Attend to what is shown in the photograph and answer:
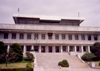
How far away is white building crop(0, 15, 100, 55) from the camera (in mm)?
36894


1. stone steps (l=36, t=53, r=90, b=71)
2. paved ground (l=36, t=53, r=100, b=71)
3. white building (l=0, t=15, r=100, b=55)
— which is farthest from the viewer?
white building (l=0, t=15, r=100, b=55)

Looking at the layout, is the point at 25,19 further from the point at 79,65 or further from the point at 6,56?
the point at 79,65

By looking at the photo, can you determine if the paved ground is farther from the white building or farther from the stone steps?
the white building

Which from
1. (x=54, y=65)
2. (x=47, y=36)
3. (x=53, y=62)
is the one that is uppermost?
(x=47, y=36)

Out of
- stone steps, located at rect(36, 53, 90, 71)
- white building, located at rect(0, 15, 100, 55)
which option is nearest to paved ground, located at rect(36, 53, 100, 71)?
stone steps, located at rect(36, 53, 90, 71)

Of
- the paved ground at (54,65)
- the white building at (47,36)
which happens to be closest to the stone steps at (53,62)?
the paved ground at (54,65)

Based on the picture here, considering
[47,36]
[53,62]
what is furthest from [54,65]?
[47,36]

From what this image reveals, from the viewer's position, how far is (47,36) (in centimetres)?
3909

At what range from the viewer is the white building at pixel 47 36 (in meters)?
36.9

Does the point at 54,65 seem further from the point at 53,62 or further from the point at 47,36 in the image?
the point at 47,36

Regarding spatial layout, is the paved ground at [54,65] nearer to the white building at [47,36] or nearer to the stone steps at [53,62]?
the stone steps at [53,62]

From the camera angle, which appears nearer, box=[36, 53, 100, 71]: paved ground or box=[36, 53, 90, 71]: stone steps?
box=[36, 53, 100, 71]: paved ground

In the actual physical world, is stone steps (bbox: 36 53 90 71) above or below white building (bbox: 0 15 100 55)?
below

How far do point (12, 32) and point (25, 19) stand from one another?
7233 mm
